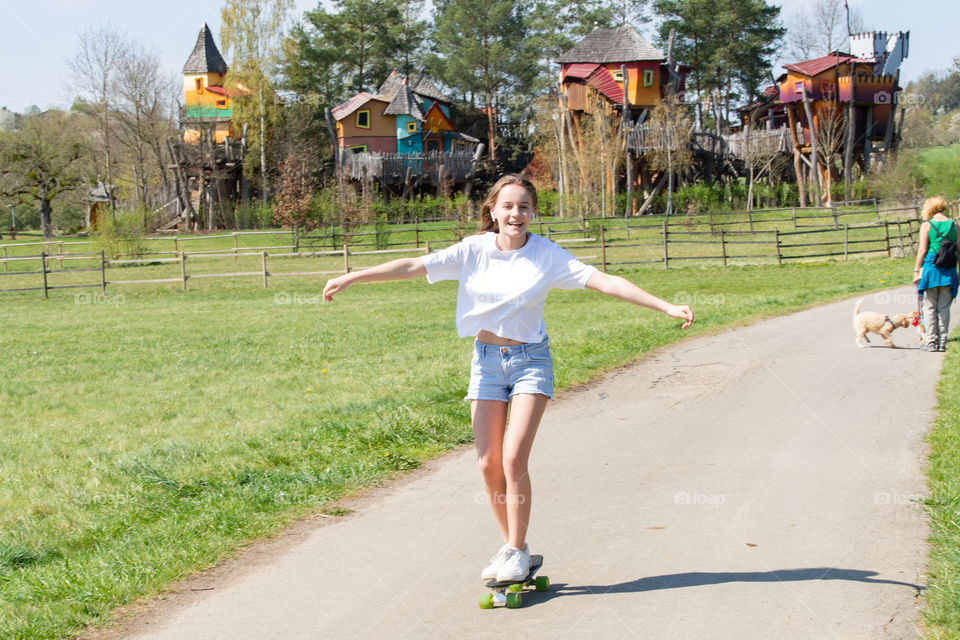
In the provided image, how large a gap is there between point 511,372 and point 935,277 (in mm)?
9244

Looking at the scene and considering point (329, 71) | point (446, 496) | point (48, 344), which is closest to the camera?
point (446, 496)

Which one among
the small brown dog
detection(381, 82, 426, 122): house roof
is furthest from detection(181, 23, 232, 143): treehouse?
the small brown dog

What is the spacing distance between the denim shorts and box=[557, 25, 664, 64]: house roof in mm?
55628

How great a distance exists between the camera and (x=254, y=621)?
413cm

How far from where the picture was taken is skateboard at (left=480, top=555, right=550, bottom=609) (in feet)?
13.7

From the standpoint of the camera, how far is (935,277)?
1160cm

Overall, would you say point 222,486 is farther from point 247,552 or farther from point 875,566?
point 875,566

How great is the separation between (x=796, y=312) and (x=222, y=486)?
1324 centimetres

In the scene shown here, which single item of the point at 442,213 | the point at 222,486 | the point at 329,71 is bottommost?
the point at 222,486

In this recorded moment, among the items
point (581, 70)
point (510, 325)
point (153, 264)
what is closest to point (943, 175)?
point (581, 70)

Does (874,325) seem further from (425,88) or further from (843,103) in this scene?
(425,88)

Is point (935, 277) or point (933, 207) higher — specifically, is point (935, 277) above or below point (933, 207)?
below

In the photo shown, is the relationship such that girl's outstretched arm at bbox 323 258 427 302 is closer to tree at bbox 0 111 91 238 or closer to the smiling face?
the smiling face

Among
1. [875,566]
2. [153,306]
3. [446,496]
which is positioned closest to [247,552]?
[446,496]
